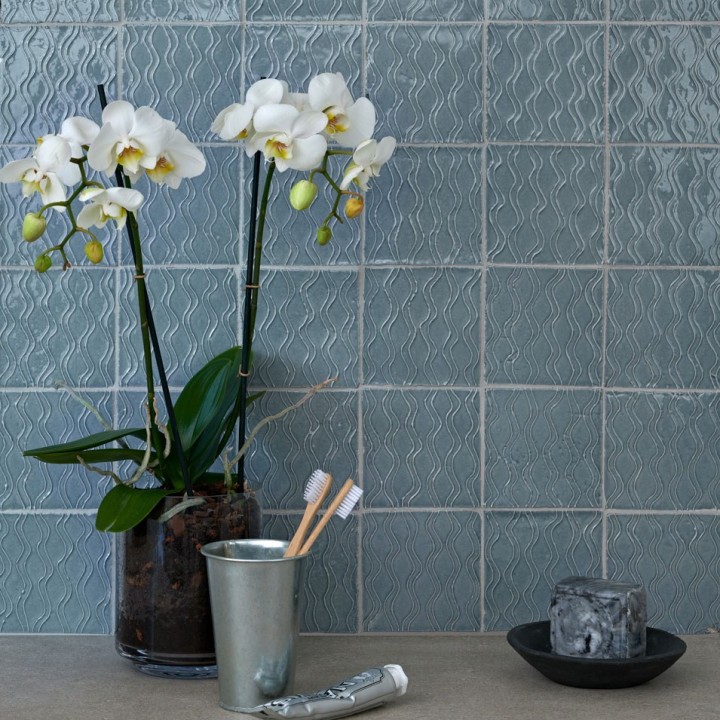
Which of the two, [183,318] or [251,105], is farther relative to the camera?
[183,318]

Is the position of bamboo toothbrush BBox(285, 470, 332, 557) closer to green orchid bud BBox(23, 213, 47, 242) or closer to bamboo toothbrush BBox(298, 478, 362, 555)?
bamboo toothbrush BBox(298, 478, 362, 555)

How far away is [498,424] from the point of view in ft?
3.61

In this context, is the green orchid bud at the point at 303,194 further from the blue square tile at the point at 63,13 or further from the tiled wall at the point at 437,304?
the blue square tile at the point at 63,13

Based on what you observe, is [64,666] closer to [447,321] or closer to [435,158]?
[447,321]

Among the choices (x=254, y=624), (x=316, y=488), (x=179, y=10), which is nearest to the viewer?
(x=254, y=624)

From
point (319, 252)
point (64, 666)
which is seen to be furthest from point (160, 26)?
point (64, 666)

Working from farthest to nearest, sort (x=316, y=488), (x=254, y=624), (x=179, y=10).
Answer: (x=179, y=10), (x=316, y=488), (x=254, y=624)

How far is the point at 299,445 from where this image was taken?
1.10 meters

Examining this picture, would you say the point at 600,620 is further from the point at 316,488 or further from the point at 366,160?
the point at 366,160

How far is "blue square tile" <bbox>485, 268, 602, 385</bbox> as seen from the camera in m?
1.10

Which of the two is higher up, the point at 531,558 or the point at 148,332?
the point at 148,332

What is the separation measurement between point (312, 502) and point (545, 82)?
1.80 feet

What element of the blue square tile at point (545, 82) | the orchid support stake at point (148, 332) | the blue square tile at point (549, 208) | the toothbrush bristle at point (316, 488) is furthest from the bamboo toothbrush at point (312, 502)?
the blue square tile at point (545, 82)

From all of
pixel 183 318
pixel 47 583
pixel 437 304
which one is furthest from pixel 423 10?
pixel 47 583
